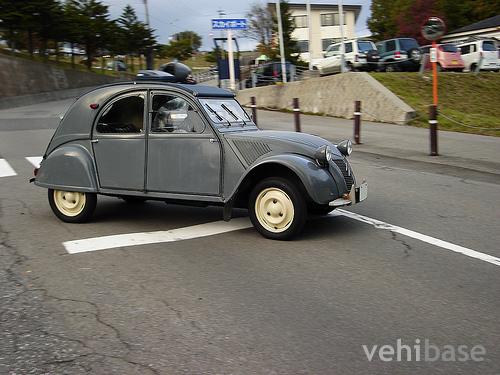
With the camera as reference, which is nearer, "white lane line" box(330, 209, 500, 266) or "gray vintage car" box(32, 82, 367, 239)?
"white lane line" box(330, 209, 500, 266)

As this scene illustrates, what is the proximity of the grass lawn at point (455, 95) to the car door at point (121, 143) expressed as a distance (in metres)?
12.6

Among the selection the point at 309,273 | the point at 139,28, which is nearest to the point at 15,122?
the point at 309,273

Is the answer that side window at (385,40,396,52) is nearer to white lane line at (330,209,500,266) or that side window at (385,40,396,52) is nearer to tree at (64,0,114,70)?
white lane line at (330,209,500,266)

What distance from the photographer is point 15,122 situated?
68.6 feet

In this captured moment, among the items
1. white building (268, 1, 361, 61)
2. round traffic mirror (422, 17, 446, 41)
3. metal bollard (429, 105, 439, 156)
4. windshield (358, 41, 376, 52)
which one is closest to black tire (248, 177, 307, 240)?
metal bollard (429, 105, 439, 156)

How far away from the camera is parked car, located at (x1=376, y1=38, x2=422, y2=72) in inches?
1078

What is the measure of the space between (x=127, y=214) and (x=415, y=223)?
379cm

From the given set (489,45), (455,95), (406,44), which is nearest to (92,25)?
(406,44)

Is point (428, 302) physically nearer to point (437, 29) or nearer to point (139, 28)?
point (437, 29)

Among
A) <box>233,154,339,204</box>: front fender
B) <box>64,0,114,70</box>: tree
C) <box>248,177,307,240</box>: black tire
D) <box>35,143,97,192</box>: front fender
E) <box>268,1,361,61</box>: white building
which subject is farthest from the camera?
<box>268,1,361,61</box>: white building

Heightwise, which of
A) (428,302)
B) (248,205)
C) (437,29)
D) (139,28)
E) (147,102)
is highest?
(139,28)

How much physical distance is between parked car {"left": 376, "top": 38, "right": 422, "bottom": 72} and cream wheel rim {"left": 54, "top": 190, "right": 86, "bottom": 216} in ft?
76.6

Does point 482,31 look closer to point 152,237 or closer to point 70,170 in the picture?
point 70,170

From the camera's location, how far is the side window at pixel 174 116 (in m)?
6.33
